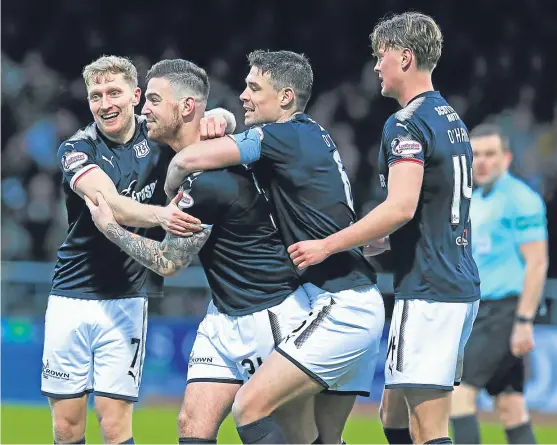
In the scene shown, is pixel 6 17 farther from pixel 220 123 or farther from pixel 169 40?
pixel 220 123

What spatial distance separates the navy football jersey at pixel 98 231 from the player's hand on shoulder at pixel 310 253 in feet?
4.27

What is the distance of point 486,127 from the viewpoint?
7.85 m

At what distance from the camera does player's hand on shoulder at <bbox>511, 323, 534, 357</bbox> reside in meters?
7.19

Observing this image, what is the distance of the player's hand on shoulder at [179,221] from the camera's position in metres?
4.77

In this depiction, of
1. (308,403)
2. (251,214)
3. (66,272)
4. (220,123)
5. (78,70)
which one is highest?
(78,70)

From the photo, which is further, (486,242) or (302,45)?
(302,45)

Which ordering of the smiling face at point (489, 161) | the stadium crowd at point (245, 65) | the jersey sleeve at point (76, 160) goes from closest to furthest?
the jersey sleeve at point (76, 160) < the smiling face at point (489, 161) < the stadium crowd at point (245, 65)

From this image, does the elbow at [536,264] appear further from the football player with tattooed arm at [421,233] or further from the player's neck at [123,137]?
the player's neck at [123,137]

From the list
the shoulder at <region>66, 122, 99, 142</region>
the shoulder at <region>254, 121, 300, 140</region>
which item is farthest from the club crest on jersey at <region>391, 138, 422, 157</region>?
the shoulder at <region>66, 122, 99, 142</region>

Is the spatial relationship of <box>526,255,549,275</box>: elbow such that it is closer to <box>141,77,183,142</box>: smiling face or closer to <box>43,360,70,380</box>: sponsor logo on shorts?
<box>141,77,183,142</box>: smiling face

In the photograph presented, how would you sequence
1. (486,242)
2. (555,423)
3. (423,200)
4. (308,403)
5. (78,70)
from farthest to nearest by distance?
1. (78,70)
2. (555,423)
3. (486,242)
4. (308,403)
5. (423,200)

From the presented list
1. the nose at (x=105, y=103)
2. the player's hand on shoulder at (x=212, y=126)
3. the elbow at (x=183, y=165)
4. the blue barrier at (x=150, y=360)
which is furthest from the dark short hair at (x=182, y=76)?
the blue barrier at (x=150, y=360)

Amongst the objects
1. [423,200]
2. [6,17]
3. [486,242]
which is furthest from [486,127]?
[6,17]

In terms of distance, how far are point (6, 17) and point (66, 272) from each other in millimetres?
11790
